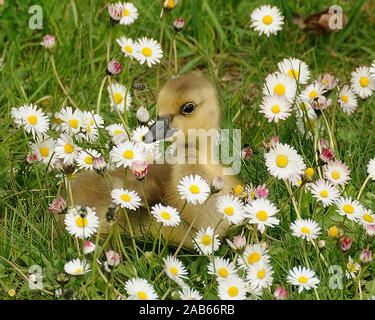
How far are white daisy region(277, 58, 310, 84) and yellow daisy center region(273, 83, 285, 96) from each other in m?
0.13

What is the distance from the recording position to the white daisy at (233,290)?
7.70 ft

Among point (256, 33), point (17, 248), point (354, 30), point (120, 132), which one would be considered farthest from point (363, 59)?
point (17, 248)

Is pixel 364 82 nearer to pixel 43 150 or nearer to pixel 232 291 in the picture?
pixel 232 291

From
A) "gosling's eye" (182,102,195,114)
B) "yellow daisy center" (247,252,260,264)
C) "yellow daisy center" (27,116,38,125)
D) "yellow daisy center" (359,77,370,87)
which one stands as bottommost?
"yellow daisy center" (247,252,260,264)

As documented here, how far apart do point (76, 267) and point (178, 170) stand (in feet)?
2.35

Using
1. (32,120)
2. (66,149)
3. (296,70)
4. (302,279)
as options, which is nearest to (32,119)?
(32,120)

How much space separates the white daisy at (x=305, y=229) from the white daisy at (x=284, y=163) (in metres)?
0.18

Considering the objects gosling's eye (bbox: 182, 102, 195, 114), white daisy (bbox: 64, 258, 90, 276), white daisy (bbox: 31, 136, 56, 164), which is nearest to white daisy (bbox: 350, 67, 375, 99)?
gosling's eye (bbox: 182, 102, 195, 114)

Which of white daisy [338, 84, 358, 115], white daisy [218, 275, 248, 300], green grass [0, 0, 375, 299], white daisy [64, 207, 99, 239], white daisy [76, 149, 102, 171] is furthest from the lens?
white daisy [338, 84, 358, 115]

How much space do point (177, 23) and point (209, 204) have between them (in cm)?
89

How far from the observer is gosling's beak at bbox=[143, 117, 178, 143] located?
2830mm

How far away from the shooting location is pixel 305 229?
253 centimetres

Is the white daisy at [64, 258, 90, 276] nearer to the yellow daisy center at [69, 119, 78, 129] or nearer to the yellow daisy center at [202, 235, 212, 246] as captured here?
the yellow daisy center at [202, 235, 212, 246]
